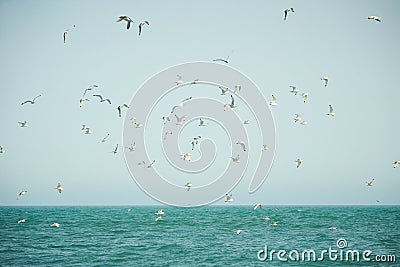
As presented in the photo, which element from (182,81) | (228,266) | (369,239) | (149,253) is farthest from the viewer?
(369,239)

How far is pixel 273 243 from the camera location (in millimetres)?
36062

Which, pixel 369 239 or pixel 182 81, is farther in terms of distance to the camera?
pixel 369 239

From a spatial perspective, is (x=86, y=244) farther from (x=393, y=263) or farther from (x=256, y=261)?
(x=393, y=263)

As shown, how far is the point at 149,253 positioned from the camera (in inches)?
1247

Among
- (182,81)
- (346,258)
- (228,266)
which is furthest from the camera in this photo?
(182,81)

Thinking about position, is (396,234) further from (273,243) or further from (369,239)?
(273,243)

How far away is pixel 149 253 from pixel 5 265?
9.20 meters

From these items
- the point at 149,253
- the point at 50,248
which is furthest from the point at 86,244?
the point at 149,253

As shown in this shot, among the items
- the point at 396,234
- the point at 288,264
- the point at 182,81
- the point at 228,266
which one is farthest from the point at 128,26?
the point at 396,234

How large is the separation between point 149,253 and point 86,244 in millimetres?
7154

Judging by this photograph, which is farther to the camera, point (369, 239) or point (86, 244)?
point (369, 239)

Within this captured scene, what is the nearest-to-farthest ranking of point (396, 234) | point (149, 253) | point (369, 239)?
point (149, 253), point (369, 239), point (396, 234)

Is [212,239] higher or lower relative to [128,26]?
lower

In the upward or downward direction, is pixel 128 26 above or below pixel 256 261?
above
